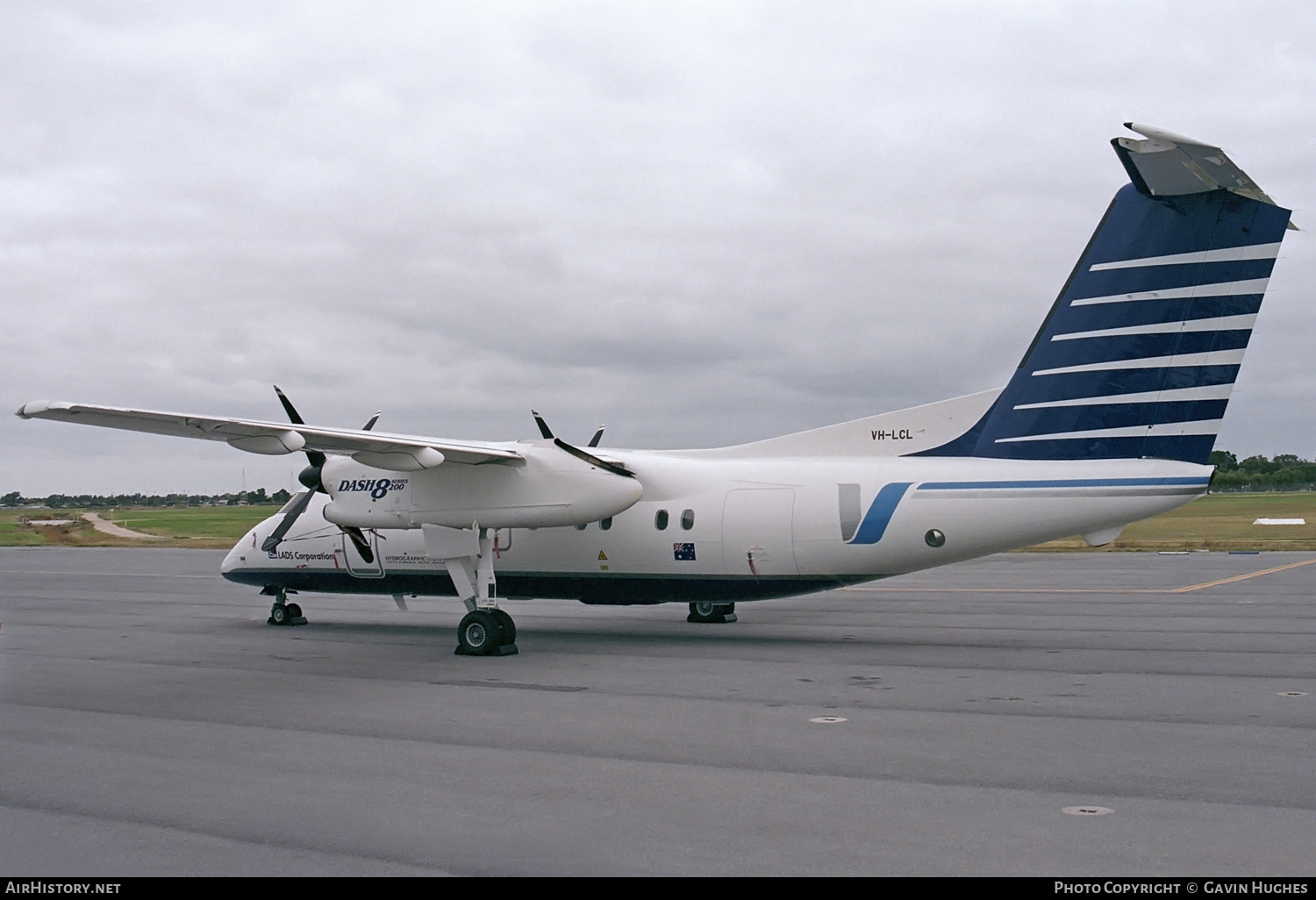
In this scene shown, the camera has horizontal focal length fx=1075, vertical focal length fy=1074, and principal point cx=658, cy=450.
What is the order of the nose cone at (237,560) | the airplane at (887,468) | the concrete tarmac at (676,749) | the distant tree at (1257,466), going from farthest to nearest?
the distant tree at (1257,466), the nose cone at (237,560), the airplane at (887,468), the concrete tarmac at (676,749)

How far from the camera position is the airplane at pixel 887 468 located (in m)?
13.1

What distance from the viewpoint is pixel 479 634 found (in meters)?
15.9

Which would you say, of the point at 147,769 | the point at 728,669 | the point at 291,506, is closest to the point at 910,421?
the point at 728,669

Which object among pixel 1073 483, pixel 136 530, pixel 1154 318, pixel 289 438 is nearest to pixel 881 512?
pixel 1073 483

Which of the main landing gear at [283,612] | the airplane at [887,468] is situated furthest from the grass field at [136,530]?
the airplane at [887,468]

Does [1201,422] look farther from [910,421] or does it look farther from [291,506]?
[291,506]

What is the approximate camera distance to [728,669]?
14.1 meters

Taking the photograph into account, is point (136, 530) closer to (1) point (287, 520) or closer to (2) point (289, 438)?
(1) point (287, 520)

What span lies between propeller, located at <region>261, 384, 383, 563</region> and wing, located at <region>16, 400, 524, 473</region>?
212 centimetres

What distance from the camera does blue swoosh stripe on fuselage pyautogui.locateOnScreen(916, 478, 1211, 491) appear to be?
1314 cm

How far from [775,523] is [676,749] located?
21.5 feet

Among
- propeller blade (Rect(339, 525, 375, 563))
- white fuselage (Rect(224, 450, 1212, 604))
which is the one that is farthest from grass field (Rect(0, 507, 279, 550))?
white fuselage (Rect(224, 450, 1212, 604))

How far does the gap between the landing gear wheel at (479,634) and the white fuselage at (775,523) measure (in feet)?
5.46

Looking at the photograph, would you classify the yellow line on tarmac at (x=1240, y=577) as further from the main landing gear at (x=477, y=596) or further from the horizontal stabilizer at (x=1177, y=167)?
the main landing gear at (x=477, y=596)
